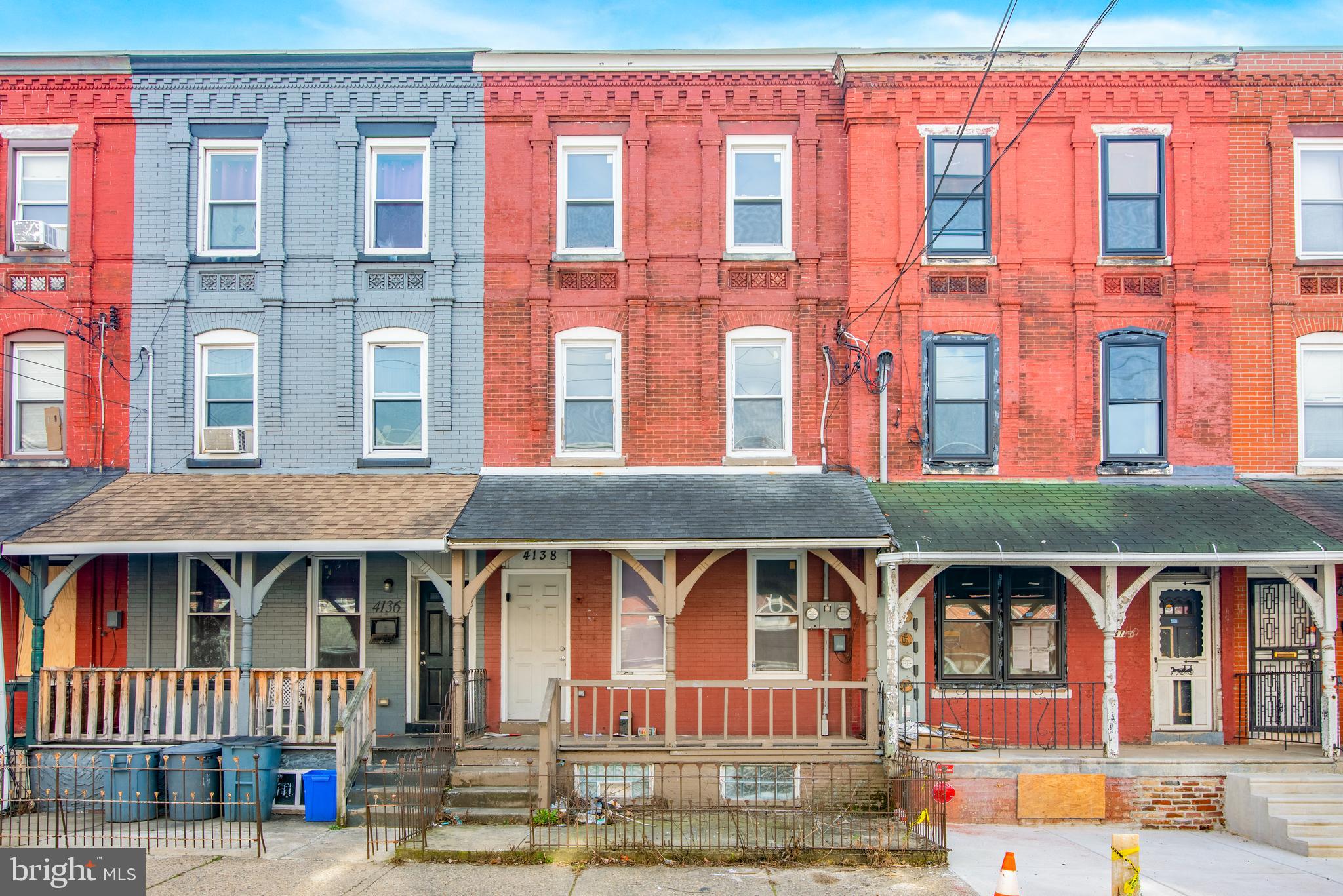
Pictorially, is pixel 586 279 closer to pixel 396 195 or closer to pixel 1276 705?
pixel 396 195

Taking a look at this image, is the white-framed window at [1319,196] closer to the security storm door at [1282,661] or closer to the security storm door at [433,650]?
the security storm door at [1282,661]

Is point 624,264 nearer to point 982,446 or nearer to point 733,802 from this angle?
point 982,446

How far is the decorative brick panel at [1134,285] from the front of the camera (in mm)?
14648

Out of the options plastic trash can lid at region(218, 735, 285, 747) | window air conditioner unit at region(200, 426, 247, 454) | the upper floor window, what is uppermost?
the upper floor window

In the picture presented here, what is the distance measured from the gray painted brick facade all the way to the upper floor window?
14 cm

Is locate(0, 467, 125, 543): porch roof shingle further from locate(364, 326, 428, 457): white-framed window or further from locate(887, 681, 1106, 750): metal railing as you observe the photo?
locate(887, 681, 1106, 750): metal railing

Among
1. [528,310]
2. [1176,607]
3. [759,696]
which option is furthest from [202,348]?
[1176,607]

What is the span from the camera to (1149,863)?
1061 cm

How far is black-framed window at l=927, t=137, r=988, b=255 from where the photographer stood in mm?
14641

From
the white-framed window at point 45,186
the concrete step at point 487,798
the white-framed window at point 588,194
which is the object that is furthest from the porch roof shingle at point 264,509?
the white-framed window at point 45,186

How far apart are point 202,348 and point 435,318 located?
344cm

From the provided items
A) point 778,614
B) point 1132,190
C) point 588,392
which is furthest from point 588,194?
point 1132,190

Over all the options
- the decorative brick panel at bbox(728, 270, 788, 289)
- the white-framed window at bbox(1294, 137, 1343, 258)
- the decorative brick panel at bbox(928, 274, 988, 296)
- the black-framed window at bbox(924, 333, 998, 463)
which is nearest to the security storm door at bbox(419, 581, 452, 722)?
the decorative brick panel at bbox(728, 270, 788, 289)

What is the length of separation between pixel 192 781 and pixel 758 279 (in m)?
9.78
